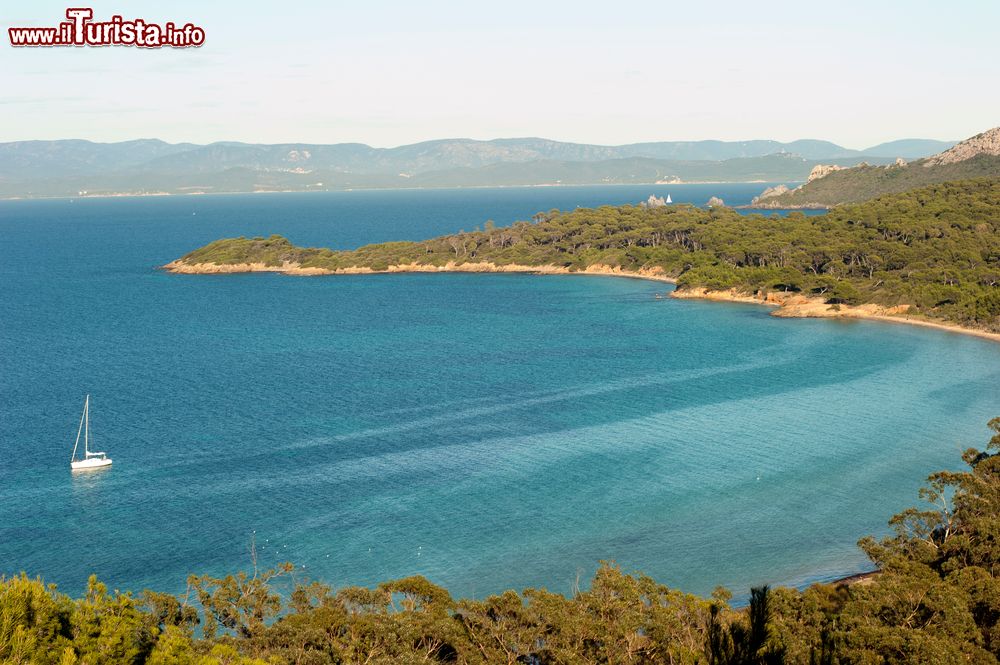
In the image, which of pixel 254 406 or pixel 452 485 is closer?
pixel 452 485

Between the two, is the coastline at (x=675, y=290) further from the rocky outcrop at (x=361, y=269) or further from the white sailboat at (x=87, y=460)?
the white sailboat at (x=87, y=460)

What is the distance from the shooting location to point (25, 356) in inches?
3216

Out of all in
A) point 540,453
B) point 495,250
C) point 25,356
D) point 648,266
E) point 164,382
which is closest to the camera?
point 540,453

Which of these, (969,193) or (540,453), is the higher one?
(969,193)

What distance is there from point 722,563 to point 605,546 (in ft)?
16.0

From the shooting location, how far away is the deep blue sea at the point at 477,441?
135 ft

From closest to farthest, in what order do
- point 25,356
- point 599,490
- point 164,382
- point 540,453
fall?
point 599,490 → point 540,453 → point 164,382 → point 25,356

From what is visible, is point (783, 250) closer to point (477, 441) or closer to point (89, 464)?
point (477, 441)

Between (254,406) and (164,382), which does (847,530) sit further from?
(164,382)

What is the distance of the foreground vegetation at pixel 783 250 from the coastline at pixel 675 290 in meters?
0.92

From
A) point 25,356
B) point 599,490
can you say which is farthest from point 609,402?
point 25,356

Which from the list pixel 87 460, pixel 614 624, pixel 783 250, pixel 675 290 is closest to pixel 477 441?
pixel 87 460

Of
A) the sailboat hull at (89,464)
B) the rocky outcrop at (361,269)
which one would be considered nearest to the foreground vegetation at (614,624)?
the sailboat hull at (89,464)

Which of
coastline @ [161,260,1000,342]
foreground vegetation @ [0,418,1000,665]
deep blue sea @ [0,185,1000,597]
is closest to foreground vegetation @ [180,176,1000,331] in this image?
coastline @ [161,260,1000,342]
